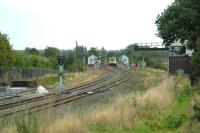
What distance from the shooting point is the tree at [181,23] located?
1613 inches

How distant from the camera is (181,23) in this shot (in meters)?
43.3

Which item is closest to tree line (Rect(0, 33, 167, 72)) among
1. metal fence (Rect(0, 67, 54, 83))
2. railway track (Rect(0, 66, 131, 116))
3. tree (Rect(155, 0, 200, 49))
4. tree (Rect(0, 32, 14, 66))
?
tree (Rect(0, 32, 14, 66))

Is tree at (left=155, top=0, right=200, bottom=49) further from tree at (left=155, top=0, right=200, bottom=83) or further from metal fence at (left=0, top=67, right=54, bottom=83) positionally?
metal fence at (left=0, top=67, right=54, bottom=83)

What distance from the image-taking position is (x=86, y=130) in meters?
13.8

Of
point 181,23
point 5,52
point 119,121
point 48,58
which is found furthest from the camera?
point 48,58

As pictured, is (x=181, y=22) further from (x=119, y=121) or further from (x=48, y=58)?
(x=48, y=58)

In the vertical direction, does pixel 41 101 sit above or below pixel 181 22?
below

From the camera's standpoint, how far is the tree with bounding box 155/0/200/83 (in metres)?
41.0

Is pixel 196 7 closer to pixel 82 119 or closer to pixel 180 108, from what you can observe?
pixel 180 108

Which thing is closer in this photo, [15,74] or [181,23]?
[181,23]

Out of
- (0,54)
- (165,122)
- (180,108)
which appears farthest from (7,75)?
(165,122)

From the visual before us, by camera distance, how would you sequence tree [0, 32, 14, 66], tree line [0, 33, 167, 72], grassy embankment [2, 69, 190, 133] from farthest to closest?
tree line [0, 33, 167, 72] < tree [0, 32, 14, 66] < grassy embankment [2, 69, 190, 133]

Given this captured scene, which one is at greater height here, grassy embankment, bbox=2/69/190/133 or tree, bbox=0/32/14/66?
tree, bbox=0/32/14/66

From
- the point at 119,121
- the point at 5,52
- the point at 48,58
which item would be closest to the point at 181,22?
the point at 119,121
